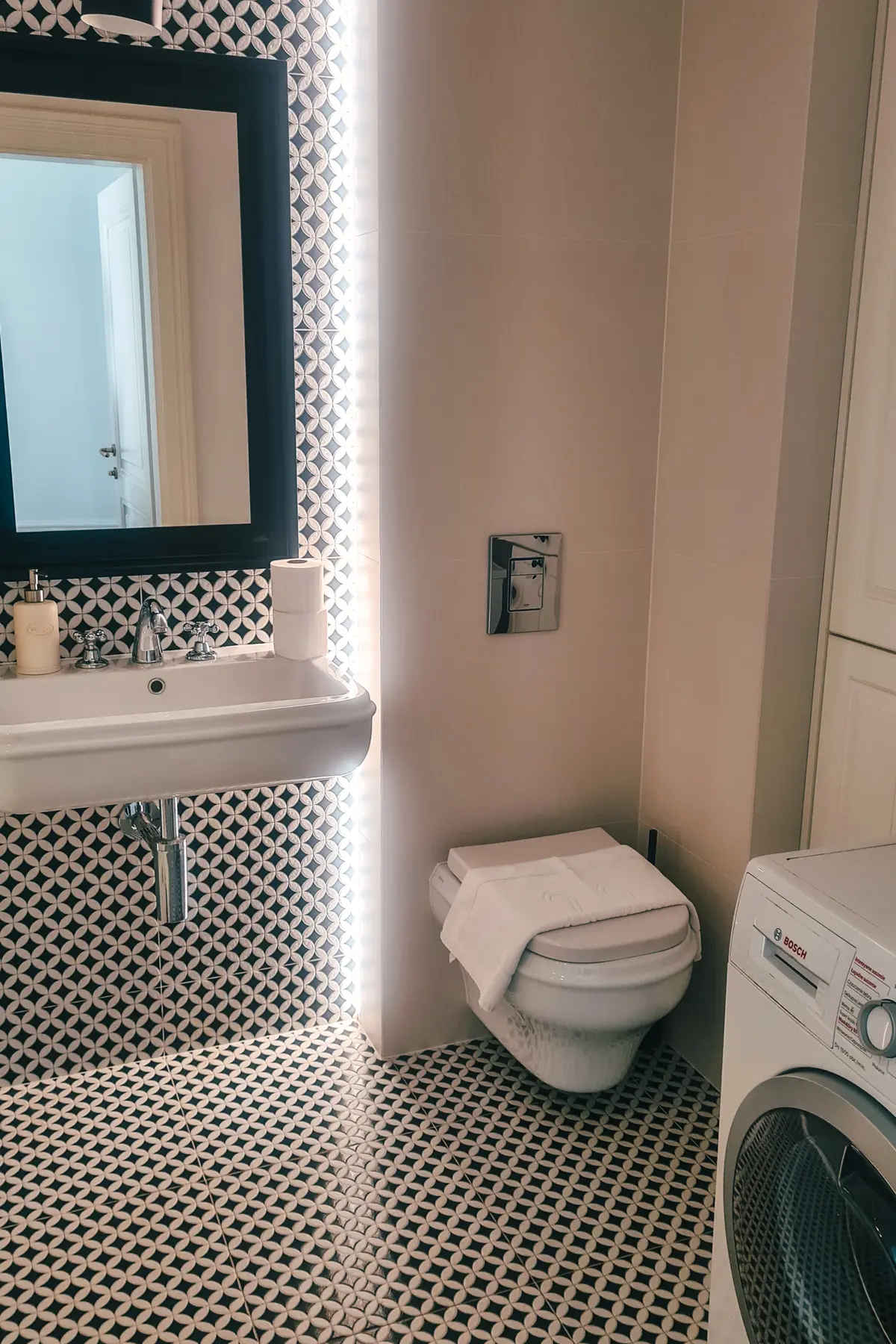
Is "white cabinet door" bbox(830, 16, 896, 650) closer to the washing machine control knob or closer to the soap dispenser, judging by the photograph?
the washing machine control knob

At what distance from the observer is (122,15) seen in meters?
1.74

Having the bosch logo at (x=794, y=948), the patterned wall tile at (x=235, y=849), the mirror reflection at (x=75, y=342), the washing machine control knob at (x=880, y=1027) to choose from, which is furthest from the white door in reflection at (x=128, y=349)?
the washing machine control knob at (x=880, y=1027)

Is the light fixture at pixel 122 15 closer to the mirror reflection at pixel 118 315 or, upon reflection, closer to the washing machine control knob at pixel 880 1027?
the mirror reflection at pixel 118 315

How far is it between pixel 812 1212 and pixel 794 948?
0.29m

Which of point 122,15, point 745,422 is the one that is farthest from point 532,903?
point 122,15

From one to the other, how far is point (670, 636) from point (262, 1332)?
142 cm

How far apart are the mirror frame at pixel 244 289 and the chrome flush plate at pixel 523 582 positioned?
1.33 feet

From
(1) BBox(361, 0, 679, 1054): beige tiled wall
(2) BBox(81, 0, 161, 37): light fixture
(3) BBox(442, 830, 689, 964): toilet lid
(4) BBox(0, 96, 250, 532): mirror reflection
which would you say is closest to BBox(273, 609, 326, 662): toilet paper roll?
(1) BBox(361, 0, 679, 1054): beige tiled wall

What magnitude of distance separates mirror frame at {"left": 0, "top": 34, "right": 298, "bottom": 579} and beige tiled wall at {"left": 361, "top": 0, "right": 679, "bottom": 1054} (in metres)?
0.19

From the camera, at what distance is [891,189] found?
1.87 metres

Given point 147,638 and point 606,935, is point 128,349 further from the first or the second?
point 606,935

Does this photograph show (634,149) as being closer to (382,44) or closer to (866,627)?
(382,44)

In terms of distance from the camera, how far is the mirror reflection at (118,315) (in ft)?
6.57

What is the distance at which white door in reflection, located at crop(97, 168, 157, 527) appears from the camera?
6.71 ft
